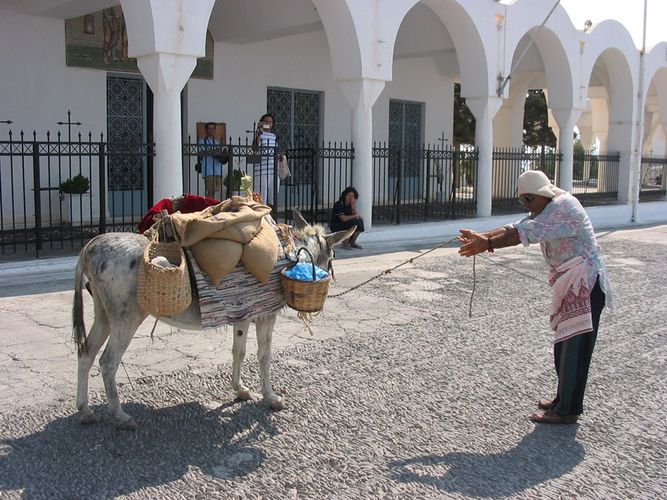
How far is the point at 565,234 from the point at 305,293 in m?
1.66

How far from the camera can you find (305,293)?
423 centimetres

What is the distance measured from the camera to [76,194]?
1140cm

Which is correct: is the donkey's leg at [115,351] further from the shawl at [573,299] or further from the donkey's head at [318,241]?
the shawl at [573,299]

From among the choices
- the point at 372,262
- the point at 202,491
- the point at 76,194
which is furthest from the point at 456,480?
the point at 76,194

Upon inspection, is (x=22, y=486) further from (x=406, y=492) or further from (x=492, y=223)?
(x=492, y=223)

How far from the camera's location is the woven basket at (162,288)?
12.5 ft

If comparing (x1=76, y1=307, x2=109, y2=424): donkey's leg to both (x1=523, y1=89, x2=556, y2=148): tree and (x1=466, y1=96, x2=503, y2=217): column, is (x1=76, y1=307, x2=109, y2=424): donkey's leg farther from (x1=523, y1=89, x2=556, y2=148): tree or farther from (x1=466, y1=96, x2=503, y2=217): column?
(x1=523, y1=89, x2=556, y2=148): tree

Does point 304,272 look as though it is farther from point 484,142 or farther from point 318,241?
point 484,142

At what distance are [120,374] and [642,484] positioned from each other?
3527 millimetres

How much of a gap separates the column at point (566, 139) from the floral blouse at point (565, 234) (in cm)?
1254

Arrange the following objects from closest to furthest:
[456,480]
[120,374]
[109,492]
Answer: [109,492], [456,480], [120,374]

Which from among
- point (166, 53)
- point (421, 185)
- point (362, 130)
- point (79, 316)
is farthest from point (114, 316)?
point (421, 185)

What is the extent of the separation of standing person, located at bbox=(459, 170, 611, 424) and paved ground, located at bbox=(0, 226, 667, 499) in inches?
9.1

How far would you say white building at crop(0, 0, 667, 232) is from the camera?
924 centimetres
